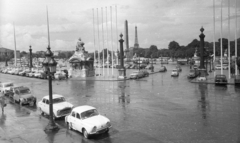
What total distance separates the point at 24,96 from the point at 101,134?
1070 cm

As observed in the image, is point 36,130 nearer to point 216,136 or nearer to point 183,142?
point 183,142

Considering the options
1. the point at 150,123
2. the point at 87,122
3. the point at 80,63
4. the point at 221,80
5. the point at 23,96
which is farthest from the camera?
the point at 80,63

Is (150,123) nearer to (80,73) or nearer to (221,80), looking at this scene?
(221,80)

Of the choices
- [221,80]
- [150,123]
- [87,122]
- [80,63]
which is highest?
[80,63]

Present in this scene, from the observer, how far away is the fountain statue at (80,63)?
4203 centimetres

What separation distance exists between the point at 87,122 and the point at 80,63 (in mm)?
33261

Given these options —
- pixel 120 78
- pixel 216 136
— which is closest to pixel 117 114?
pixel 216 136

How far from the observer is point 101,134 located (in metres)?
10.7

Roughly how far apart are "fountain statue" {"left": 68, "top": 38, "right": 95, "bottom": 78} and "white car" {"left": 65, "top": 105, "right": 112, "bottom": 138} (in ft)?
102

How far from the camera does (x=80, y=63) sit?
42625 millimetres

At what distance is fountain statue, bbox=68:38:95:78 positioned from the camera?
138ft

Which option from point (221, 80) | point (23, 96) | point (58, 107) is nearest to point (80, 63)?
point (23, 96)

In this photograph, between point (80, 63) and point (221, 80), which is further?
point (80, 63)

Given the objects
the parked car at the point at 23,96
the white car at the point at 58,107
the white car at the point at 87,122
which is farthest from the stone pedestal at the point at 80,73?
the white car at the point at 87,122
